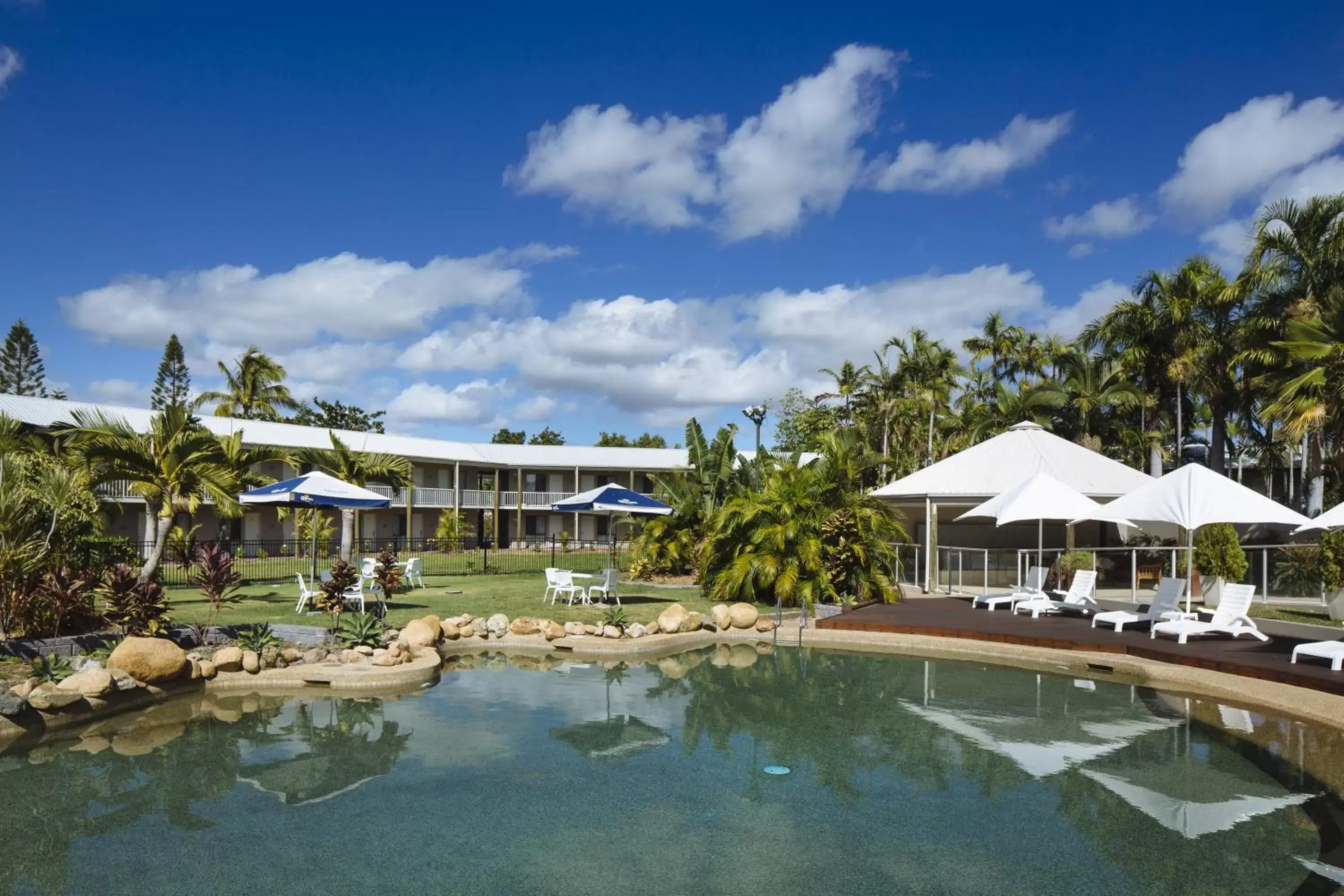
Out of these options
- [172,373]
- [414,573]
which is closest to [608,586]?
[414,573]

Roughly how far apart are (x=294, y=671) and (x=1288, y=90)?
1162 inches

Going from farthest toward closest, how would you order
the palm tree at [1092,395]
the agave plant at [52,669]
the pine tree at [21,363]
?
1. the pine tree at [21,363]
2. the palm tree at [1092,395]
3. the agave plant at [52,669]

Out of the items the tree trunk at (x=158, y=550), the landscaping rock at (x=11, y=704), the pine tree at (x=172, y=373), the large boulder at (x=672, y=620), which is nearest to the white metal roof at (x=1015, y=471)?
the large boulder at (x=672, y=620)

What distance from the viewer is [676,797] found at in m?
7.25

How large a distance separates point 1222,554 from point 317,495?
1768 cm

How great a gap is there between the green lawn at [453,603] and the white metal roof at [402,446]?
12096 millimetres

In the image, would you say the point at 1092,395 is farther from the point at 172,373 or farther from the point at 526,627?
the point at 172,373

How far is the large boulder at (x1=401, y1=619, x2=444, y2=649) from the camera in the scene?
509 inches

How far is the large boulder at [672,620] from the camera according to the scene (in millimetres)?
14570

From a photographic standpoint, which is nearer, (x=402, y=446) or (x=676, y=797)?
(x=676, y=797)

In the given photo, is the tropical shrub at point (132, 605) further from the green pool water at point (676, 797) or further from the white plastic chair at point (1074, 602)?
the white plastic chair at point (1074, 602)

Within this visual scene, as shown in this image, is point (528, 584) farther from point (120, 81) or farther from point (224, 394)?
point (224, 394)

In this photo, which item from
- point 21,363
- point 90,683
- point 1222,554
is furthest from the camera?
point 21,363

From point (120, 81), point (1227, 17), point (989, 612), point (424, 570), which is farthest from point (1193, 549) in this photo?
point (120, 81)
